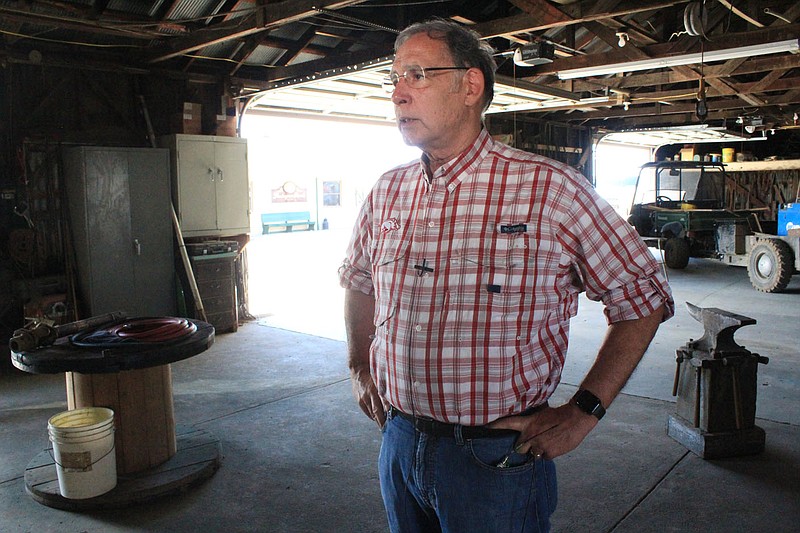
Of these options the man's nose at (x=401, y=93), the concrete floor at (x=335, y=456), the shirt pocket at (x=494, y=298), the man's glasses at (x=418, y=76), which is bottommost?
the concrete floor at (x=335, y=456)

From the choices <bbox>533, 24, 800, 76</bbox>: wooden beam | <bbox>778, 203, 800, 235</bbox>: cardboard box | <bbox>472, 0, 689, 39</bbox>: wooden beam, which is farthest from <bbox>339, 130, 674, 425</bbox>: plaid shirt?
<bbox>778, 203, 800, 235</bbox>: cardboard box

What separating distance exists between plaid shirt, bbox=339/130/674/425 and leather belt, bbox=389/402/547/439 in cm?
2

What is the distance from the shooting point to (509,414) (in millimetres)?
1529

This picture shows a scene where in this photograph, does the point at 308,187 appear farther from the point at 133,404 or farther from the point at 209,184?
the point at 133,404

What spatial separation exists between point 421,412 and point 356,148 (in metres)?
25.5

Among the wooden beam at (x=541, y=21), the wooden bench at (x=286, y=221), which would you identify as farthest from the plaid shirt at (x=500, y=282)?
the wooden bench at (x=286, y=221)

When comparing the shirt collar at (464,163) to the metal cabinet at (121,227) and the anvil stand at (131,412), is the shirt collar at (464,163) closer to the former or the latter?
the anvil stand at (131,412)

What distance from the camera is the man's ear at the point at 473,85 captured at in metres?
1.65

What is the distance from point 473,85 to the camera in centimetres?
166

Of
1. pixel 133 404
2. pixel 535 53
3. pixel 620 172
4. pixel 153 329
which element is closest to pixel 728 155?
pixel 620 172

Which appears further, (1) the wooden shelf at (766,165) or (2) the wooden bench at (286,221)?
(2) the wooden bench at (286,221)

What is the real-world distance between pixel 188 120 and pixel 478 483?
277 inches

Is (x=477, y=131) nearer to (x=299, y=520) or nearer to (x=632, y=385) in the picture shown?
(x=299, y=520)

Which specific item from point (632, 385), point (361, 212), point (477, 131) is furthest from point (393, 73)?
point (632, 385)
